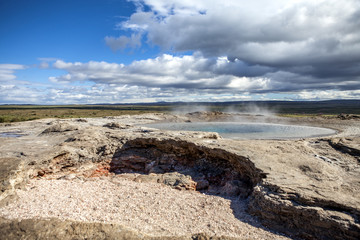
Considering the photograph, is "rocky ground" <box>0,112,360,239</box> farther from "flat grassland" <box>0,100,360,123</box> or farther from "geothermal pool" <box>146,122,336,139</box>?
"flat grassland" <box>0,100,360,123</box>

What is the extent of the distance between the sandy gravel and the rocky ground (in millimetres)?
29

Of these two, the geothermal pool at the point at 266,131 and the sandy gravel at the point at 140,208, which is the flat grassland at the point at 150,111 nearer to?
the geothermal pool at the point at 266,131

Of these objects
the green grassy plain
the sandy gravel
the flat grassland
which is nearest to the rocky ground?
the sandy gravel

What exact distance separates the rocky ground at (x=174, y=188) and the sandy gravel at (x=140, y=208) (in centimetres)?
3

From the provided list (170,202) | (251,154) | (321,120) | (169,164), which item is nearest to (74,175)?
(169,164)

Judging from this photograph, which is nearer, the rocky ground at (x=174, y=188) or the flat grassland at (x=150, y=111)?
the rocky ground at (x=174, y=188)

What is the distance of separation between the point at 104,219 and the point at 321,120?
96.0 feet

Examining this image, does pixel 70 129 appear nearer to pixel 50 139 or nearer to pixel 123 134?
pixel 50 139

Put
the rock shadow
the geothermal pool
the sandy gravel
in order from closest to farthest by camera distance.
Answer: the sandy gravel, the rock shadow, the geothermal pool

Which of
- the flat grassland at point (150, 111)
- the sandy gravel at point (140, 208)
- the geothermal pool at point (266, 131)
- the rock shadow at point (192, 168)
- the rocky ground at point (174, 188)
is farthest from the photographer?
the flat grassland at point (150, 111)

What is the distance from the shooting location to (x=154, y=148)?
Answer: 36.1 feet

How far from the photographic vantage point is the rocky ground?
540cm

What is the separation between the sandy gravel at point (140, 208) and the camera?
19.0 ft

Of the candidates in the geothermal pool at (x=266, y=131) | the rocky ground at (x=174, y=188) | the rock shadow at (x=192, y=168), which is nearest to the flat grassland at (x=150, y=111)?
the geothermal pool at (x=266, y=131)
